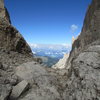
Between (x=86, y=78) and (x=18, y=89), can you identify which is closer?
(x=86, y=78)

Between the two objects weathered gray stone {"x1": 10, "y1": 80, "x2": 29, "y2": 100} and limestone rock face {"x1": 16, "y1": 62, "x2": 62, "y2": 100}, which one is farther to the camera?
limestone rock face {"x1": 16, "y1": 62, "x2": 62, "y2": 100}

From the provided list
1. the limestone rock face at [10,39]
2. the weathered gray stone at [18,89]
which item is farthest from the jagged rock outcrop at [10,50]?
the weathered gray stone at [18,89]

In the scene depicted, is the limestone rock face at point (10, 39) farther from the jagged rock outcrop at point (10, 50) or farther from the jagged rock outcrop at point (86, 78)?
the jagged rock outcrop at point (86, 78)

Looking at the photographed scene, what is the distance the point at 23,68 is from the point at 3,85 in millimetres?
5310

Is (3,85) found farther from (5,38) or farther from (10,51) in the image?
(5,38)

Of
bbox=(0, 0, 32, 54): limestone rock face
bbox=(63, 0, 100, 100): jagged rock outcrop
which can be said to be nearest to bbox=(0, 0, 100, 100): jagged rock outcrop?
bbox=(63, 0, 100, 100): jagged rock outcrop

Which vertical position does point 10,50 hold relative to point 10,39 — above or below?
below

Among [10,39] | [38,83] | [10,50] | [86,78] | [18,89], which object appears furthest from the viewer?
[10,39]

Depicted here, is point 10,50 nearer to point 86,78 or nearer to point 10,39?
point 10,39

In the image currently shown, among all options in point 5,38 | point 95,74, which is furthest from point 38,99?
point 5,38

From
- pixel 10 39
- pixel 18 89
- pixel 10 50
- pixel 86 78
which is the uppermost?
pixel 10 39

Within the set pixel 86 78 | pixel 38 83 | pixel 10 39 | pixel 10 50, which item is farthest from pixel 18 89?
pixel 10 39

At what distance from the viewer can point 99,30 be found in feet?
115

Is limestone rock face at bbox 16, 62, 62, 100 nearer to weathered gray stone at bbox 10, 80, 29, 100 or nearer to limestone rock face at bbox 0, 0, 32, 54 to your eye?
weathered gray stone at bbox 10, 80, 29, 100
